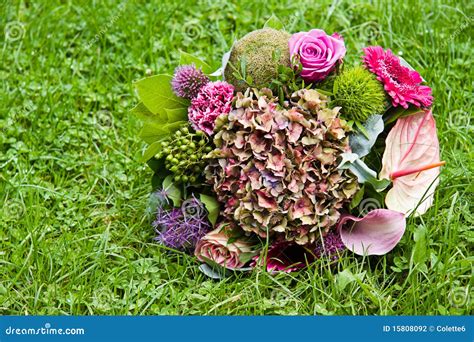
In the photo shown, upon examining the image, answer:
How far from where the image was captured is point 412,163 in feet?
9.66

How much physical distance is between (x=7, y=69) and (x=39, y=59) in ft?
0.55

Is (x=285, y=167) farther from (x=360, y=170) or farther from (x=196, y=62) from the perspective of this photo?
(x=196, y=62)

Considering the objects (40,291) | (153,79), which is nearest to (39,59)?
(153,79)

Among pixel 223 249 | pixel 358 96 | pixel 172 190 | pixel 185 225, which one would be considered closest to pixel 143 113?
pixel 172 190

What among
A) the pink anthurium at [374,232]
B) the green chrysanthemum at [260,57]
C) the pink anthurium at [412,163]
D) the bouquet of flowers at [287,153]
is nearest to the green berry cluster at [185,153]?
the bouquet of flowers at [287,153]

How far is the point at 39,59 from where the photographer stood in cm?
416

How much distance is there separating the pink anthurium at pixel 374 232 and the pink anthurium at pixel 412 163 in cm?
7

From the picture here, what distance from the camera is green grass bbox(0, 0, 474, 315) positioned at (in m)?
2.74

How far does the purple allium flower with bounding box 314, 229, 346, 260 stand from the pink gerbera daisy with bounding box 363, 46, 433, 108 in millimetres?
513

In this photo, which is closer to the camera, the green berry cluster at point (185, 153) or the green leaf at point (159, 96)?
the green berry cluster at point (185, 153)

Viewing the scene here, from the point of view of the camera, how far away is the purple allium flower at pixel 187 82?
9.70ft

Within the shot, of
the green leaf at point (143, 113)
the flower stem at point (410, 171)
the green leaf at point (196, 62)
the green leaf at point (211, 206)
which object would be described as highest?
the green leaf at point (196, 62)

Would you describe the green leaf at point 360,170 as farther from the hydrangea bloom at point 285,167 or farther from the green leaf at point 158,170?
the green leaf at point 158,170

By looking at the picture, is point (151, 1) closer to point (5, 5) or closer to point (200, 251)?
point (5, 5)
